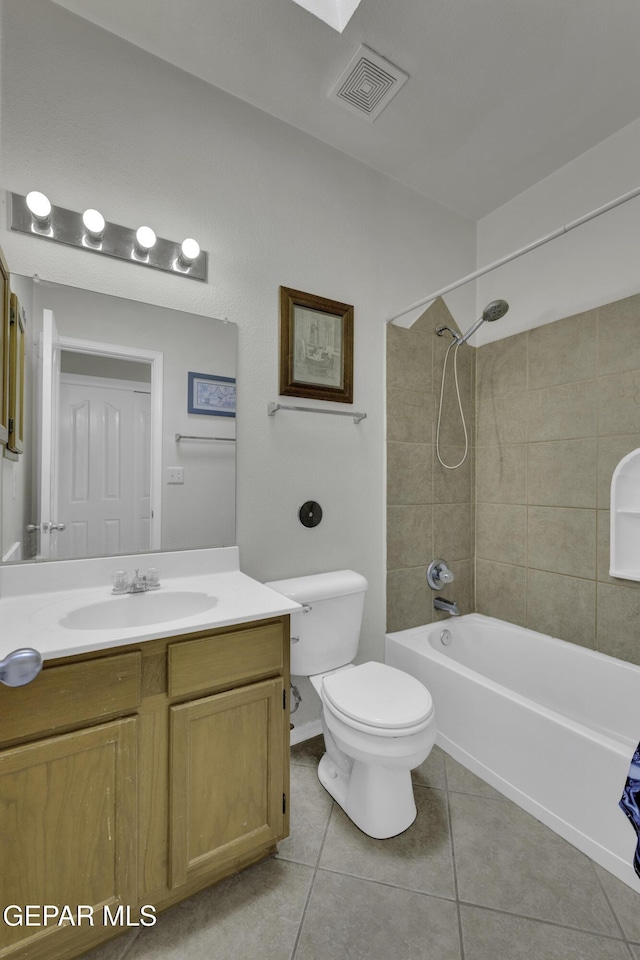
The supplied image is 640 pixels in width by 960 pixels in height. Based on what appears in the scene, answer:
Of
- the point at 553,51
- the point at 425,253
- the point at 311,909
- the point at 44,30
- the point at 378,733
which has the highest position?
the point at 553,51

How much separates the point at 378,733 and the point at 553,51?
8.02ft

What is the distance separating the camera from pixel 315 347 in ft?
6.30

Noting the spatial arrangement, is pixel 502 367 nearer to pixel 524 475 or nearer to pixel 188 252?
pixel 524 475

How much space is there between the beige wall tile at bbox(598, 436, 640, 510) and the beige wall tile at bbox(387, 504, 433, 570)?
2.57 ft

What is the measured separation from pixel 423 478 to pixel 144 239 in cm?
164

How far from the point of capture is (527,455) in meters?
2.23

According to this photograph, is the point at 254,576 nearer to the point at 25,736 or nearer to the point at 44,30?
the point at 25,736

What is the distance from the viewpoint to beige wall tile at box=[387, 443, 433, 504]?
7.09 ft

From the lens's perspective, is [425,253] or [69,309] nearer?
[69,309]

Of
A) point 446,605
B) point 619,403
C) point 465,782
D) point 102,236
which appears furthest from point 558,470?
Answer: point 102,236

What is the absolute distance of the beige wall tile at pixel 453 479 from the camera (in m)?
2.34

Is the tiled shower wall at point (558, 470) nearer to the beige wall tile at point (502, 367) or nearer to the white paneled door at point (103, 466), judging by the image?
the beige wall tile at point (502, 367)

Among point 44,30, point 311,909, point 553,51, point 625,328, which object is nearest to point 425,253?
point 553,51

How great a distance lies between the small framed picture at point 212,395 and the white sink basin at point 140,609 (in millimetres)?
688
